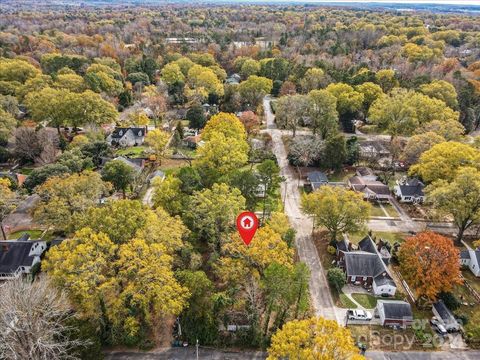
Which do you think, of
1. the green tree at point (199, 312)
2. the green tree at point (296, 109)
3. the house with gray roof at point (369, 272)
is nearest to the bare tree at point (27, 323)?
the green tree at point (199, 312)

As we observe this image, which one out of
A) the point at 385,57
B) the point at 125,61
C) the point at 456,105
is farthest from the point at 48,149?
the point at 385,57

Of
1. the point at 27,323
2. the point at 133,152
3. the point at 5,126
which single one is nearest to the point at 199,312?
the point at 27,323

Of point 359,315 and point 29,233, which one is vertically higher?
point 359,315

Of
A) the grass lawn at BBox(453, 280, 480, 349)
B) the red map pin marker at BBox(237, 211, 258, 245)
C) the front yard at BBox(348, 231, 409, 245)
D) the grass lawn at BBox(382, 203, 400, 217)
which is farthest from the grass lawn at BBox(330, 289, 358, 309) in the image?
the grass lawn at BBox(382, 203, 400, 217)

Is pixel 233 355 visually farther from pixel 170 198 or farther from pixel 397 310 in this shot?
pixel 170 198

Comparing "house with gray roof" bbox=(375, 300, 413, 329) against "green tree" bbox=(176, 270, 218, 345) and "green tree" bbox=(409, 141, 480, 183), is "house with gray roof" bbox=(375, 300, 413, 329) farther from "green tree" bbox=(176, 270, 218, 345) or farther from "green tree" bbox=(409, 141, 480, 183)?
"green tree" bbox=(409, 141, 480, 183)
